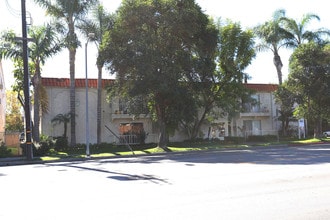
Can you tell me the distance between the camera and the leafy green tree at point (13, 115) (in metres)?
58.9

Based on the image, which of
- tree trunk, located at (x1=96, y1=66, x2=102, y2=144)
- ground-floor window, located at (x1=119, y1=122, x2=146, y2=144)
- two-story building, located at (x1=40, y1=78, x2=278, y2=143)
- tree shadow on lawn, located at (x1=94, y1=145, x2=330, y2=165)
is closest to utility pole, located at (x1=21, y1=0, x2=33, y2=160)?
tree shadow on lawn, located at (x1=94, y1=145, x2=330, y2=165)

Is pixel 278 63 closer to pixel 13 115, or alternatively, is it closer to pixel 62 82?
pixel 62 82

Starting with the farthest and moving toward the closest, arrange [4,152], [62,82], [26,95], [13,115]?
[13,115], [62,82], [4,152], [26,95]

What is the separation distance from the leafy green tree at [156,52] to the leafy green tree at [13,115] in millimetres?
34983

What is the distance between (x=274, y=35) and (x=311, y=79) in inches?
272

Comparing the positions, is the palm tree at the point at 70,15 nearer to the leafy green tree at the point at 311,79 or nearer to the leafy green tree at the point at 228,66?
the leafy green tree at the point at 228,66

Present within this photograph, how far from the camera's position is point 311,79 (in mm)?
35312

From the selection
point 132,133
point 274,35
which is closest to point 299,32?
point 274,35

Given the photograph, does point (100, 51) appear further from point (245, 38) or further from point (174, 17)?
point (245, 38)

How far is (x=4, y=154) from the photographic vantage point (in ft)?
84.0

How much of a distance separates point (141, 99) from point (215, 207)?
77.8 ft

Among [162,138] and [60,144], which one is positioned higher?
[162,138]

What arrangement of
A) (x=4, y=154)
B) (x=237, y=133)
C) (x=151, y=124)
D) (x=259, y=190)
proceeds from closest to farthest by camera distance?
(x=259, y=190) < (x=4, y=154) < (x=151, y=124) < (x=237, y=133)

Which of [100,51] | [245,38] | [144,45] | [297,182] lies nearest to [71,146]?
[100,51]
